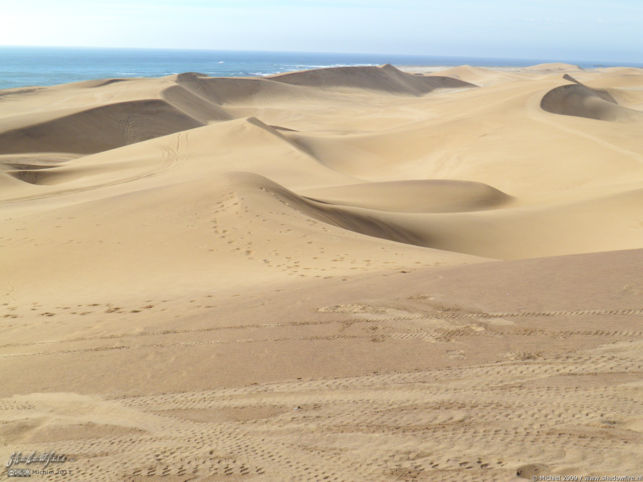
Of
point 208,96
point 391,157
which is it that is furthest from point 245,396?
point 208,96

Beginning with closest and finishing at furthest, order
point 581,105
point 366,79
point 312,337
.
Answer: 1. point 312,337
2. point 581,105
3. point 366,79

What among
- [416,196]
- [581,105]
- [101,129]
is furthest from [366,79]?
[416,196]

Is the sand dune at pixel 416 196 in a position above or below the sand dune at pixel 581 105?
below

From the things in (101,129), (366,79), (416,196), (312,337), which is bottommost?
(416,196)

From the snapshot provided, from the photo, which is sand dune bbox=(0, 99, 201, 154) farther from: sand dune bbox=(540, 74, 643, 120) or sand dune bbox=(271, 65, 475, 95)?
sand dune bbox=(271, 65, 475, 95)

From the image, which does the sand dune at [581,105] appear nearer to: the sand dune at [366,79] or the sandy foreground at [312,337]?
the sandy foreground at [312,337]

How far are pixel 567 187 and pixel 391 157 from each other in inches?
353

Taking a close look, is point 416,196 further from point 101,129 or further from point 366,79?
point 366,79

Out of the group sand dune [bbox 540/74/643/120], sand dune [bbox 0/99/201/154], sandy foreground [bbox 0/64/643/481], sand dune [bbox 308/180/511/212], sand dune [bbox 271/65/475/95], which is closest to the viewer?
sandy foreground [bbox 0/64/643/481]

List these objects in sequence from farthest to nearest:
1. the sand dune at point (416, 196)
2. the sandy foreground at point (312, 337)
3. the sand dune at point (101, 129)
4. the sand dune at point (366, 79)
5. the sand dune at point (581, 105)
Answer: the sand dune at point (366, 79)
the sand dune at point (581, 105)
the sand dune at point (101, 129)
the sand dune at point (416, 196)
the sandy foreground at point (312, 337)

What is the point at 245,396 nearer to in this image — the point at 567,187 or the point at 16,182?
the point at 16,182

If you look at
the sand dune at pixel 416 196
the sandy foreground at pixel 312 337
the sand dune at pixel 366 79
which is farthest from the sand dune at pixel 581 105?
the sand dune at pixel 366 79

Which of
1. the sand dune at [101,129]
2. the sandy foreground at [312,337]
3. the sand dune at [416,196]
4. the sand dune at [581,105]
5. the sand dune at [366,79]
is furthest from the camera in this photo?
the sand dune at [366,79]

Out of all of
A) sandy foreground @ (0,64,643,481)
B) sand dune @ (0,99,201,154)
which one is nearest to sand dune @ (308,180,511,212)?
sandy foreground @ (0,64,643,481)
